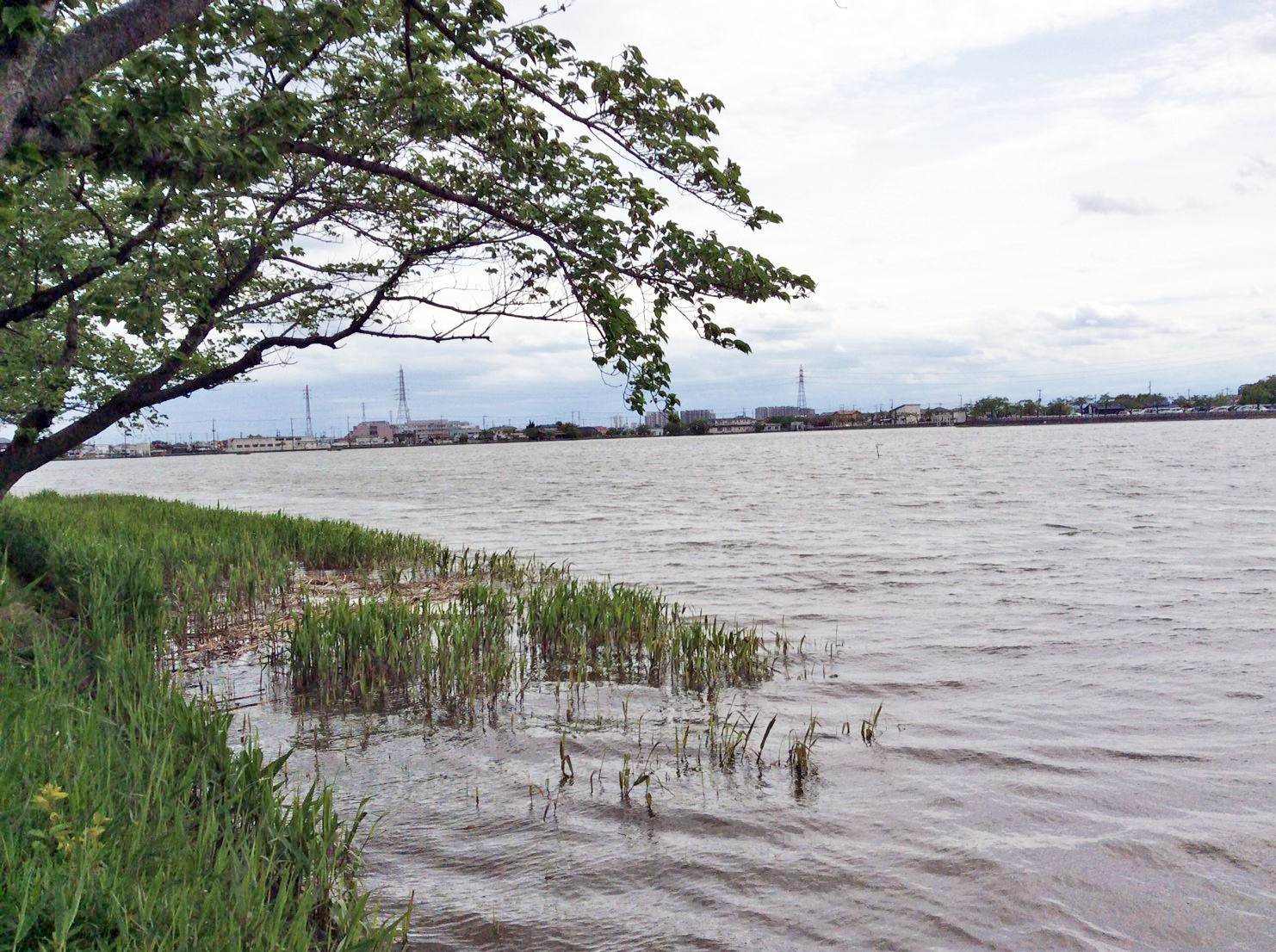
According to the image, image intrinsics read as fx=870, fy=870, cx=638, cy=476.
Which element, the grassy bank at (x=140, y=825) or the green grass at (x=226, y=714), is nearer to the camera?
the grassy bank at (x=140, y=825)

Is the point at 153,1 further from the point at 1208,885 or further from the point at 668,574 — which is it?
the point at 668,574

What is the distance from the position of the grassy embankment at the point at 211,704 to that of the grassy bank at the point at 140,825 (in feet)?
0.06

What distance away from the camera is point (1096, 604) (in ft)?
51.6

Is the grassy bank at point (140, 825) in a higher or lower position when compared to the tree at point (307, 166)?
lower

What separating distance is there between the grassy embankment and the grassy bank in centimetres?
2

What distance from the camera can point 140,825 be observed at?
436cm

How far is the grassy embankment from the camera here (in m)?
3.82

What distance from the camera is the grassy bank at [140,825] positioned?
11.6ft

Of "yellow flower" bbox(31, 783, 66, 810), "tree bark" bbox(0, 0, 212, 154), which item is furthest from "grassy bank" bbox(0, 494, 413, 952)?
"tree bark" bbox(0, 0, 212, 154)

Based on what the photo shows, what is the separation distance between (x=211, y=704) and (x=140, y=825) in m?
3.03

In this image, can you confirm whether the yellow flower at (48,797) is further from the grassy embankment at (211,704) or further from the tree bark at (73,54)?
the tree bark at (73,54)

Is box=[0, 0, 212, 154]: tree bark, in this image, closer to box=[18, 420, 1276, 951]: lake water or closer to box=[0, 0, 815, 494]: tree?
box=[0, 0, 815, 494]: tree

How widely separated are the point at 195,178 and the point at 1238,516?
3242 centimetres

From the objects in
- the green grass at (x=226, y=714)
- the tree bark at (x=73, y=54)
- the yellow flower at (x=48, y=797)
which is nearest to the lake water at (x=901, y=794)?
the green grass at (x=226, y=714)
